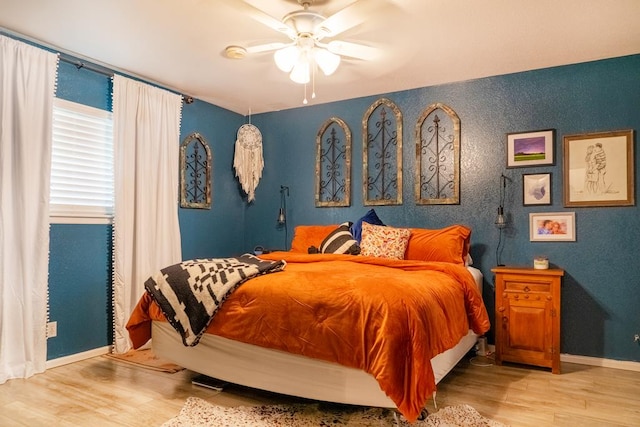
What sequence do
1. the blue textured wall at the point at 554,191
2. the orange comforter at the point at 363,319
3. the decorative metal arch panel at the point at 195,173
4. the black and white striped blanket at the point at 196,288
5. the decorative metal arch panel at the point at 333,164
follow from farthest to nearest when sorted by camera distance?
the decorative metal arch panel at the point at 333,164
the decorative metal arch panel at the point at 195,173
the blue textured wall at the point at 554,191
the black and white striped blanket at the point at 196,288
the orange comforter at the point at 363,319

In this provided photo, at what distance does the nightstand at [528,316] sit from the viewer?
299cm

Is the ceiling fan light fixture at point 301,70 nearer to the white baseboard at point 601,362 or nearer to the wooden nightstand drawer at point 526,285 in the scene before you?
the wooden nightstand drawer at point 526,285

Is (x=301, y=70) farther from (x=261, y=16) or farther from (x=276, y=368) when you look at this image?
(x=276, y=368)

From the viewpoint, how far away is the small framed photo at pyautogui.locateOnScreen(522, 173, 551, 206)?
3.43 m

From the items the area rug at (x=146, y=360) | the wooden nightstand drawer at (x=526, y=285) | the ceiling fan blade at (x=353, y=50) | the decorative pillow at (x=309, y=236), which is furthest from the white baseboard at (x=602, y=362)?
the area rug at (x=146, y=360)

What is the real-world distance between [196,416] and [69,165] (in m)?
2.26

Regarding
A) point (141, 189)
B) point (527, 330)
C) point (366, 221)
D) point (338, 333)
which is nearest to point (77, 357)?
point (141, 189)

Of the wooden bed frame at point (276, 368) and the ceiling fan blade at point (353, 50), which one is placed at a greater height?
the ceiling fan blade at point (353, 50)

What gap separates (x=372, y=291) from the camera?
2041mm

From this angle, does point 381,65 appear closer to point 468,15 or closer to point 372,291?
point 468,15

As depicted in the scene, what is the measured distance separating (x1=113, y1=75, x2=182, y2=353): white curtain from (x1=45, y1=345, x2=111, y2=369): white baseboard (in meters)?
0.12

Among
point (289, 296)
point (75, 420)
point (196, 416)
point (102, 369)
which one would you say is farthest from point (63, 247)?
point (289, 296)

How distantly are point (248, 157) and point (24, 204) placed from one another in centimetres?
242

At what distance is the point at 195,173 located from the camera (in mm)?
4430
